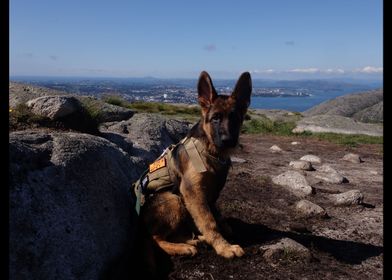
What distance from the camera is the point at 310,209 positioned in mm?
8273

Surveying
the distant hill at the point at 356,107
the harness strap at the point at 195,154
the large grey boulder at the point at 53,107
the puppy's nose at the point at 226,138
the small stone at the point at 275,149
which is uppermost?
the distant hill at the point at 356,107

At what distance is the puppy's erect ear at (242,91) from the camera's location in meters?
6.13

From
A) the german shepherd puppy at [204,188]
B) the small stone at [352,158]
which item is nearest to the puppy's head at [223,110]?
the german shepherd puppy at [204,188]

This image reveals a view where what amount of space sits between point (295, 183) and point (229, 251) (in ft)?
15.5

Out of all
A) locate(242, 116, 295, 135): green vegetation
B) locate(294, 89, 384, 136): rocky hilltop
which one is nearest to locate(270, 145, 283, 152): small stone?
locate(242, 116, 295, 135): green vegetation

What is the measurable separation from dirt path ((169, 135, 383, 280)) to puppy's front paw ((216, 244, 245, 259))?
0.07 m

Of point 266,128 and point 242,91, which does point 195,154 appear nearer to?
point 242,91

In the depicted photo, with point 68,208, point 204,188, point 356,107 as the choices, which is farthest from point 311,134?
point 356,107

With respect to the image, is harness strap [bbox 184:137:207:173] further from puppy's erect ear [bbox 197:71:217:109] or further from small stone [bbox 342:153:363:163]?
small stone [bbox 342:153:363:163]

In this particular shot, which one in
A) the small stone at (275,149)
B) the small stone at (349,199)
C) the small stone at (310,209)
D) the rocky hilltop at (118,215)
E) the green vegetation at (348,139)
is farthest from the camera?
the green vegetation at (348,139)

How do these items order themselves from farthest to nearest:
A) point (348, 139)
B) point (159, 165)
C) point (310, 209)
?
point (348, 139) → point (310, 209) → point (159, 165)

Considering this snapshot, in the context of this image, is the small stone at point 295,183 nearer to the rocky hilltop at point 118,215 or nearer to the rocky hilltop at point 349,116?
the rocky hilltop at point 118,215

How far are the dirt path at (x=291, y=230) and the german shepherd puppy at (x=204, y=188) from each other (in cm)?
23

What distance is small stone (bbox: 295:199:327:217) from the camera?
8148mm
